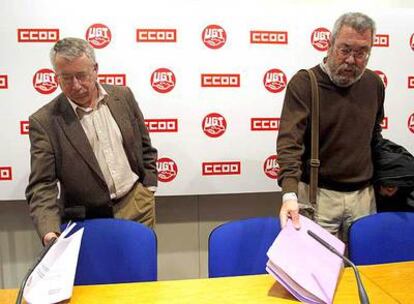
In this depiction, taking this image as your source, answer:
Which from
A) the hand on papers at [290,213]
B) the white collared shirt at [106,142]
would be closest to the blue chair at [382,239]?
the hand on papers at [290,213]

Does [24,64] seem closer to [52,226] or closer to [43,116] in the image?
[43,116]

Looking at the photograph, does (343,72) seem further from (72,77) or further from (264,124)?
(72,77)

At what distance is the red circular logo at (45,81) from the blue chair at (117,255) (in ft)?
3.13

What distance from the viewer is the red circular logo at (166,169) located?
7.55 ft

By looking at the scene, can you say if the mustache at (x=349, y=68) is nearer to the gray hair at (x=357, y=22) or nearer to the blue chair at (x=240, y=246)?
the gray hair at (x=357, y=22)

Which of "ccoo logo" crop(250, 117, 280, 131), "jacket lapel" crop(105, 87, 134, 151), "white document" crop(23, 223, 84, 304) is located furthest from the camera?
"ccoo logo" crop(250, 117, 280, 131)

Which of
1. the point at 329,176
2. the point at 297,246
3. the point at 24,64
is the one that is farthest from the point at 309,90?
the point at 24,64

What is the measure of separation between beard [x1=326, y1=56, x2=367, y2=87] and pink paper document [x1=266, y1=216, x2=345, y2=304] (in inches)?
28.1

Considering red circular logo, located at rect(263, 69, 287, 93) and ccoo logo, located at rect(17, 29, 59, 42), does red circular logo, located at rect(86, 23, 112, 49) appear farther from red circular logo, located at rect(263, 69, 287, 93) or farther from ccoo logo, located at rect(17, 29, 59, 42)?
red circular logo, located at rect(263, 69, 287, 93)

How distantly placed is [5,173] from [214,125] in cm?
114

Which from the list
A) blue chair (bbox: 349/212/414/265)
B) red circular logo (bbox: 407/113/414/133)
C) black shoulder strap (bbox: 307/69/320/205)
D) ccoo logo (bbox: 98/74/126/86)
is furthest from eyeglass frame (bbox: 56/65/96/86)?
red circular logo (bbox: 407/113/414/133)

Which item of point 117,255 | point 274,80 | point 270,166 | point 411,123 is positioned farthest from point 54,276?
point 411,123

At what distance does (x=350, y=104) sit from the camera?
65.7 inches

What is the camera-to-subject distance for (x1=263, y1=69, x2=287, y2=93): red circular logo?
233 centimetres
